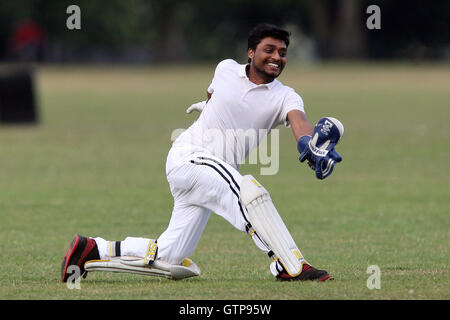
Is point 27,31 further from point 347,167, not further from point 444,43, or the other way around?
point 347,167

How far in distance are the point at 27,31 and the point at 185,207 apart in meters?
47.7

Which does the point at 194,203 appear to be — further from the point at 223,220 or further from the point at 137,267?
the point at 223,220

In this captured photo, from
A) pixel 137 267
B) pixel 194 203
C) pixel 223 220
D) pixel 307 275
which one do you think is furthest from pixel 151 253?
Result: pixel 223 220

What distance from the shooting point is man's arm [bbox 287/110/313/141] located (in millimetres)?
7270

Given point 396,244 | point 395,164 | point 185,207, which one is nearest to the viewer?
point 185,207

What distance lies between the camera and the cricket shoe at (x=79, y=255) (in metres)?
7.66

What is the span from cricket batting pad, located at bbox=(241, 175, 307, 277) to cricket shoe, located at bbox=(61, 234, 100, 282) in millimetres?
1263

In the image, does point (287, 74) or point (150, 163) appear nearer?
point (150, 163)

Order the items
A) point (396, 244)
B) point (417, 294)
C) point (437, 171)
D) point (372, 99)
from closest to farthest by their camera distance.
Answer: point (417, 294), point (396, 244), point (437, 171), point (372, 99)

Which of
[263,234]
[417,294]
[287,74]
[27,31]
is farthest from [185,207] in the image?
[27,31]

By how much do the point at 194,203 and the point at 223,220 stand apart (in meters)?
4.52

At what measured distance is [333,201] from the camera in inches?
528

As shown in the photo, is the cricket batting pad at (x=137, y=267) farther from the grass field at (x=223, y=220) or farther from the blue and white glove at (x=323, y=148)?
the blue and white glove at (x=323, y=148)

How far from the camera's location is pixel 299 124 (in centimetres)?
736
